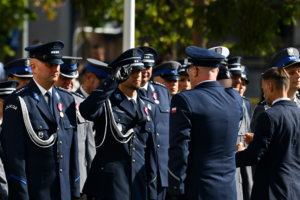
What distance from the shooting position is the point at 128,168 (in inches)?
177

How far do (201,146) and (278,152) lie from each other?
0.69 metres

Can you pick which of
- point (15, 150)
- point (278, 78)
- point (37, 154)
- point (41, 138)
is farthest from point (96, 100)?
point (278, 78)

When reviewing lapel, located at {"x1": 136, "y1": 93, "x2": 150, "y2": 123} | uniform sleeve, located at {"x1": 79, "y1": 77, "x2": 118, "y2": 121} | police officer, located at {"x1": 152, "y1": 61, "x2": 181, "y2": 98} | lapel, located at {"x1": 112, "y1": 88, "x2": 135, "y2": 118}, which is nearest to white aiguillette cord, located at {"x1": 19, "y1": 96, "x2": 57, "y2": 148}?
uniform sleeve, located at {"x1": 79, "y1": 77, "x2": 118, "y2": 121}

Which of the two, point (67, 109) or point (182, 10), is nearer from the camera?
point (67, 109)

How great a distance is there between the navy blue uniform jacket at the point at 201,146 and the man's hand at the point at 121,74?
0.65m

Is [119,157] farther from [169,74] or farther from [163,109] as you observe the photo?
[169,74]

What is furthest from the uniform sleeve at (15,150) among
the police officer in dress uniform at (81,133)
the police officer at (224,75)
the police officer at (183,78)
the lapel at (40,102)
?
the police officer at (183,78)

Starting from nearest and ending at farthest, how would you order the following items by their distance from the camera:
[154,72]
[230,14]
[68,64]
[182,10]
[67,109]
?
[67,109]
[68,64]
[154,72]
[230,14]
[182,10]

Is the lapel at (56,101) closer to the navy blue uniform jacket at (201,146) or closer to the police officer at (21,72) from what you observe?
the navy blue uniform jacket at (201,146)

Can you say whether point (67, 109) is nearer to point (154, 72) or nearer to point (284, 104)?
point (284, 104)

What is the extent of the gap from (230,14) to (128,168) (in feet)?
17.2

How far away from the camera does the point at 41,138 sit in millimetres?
4145

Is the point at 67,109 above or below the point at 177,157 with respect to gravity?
above

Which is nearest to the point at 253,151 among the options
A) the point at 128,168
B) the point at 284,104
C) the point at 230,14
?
the point at 284,104
